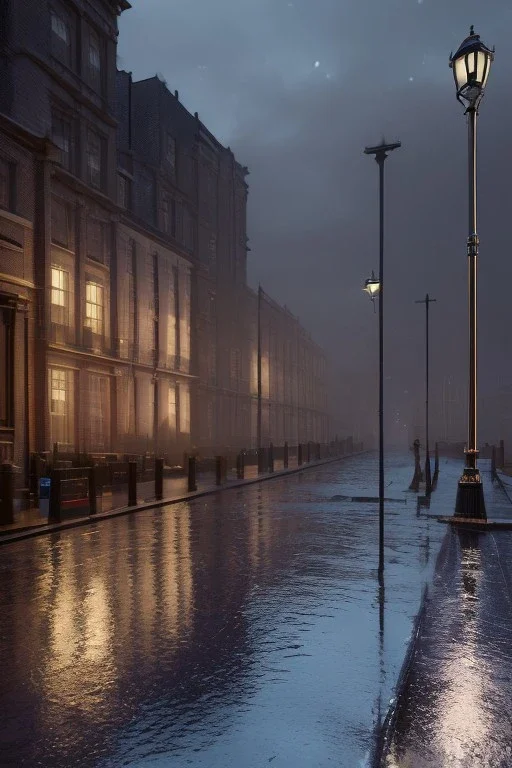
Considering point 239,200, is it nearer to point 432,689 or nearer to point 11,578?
point 11,578

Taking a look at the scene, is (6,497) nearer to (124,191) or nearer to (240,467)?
(240,467)

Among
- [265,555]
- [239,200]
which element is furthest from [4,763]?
[239,200]

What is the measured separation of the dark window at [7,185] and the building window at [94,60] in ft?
29.5

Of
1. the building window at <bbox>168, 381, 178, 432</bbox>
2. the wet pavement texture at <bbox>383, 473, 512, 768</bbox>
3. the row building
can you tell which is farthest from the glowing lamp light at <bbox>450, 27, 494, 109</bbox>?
the building window at <bbox>168, 381, 178, 432</bbox>

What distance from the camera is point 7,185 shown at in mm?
23859

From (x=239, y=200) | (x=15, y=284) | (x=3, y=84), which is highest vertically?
(x=239, y=200)

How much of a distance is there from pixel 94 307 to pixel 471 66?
823 inches

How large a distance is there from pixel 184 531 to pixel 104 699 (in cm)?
912

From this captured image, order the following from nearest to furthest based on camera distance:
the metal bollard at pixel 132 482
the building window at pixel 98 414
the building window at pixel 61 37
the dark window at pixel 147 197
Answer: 1. the metal bollard at pixel 132 482
2. the building window at pixel 61 37
3. the building window at pixel 98 414
4. the dark window at pixel 147 197

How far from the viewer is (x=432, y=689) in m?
5.07

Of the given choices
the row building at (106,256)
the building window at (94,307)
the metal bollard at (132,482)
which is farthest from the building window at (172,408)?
the metal bollard at (132,482)

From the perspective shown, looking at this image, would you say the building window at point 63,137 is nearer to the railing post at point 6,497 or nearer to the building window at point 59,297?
the building window at point 59,297

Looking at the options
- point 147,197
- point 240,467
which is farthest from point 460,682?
point 147,197

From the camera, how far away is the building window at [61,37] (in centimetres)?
2808
